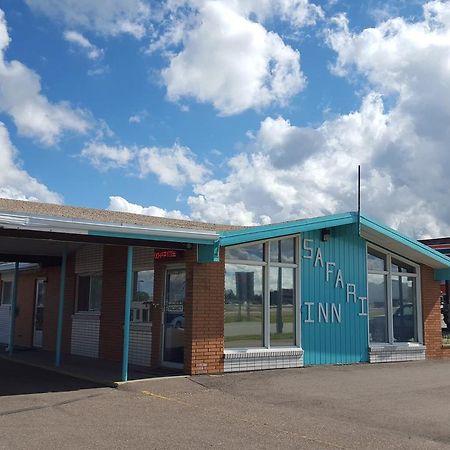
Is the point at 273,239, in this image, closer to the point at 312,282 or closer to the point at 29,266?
the point at 312,282

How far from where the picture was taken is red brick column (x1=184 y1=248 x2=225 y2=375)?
1173cm

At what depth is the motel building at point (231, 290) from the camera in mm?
11586

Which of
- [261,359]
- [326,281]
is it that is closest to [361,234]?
[326,281]

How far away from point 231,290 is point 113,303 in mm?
3865

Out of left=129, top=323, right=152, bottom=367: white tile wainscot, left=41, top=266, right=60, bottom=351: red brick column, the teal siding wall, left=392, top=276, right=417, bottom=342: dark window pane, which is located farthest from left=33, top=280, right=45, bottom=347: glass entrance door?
left=392, top=276, right=417, bottom=342: dark window pane

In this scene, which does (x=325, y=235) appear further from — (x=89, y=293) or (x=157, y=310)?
(x=89, y=293)

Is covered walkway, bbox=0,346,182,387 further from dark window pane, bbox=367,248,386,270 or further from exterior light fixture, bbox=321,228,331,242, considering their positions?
dark window pane, bbox=367,248,386,270

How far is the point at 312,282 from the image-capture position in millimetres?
13828

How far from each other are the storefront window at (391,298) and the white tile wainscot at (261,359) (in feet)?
9.57

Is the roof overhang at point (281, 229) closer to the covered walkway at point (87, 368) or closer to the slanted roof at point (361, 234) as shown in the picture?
the slanted roof at point (361, 234)

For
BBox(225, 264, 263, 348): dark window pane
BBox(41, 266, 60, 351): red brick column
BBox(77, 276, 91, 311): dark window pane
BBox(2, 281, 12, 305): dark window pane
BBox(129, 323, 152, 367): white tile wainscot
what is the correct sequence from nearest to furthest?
BBox(225, 264, 263, 348): dark window pane
BBox(129, 323, 152, 367): white tile wainscot
BBox(77, 276, 91, 311): dark window pane
BBox(41, 266, 60, 351): red brick column
BBox(2, 281, 12, 305): dark window pane

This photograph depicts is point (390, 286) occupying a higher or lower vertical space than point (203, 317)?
higher

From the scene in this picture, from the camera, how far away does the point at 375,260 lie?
15.5 meters

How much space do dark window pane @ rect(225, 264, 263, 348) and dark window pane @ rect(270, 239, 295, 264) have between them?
0.51 metres
